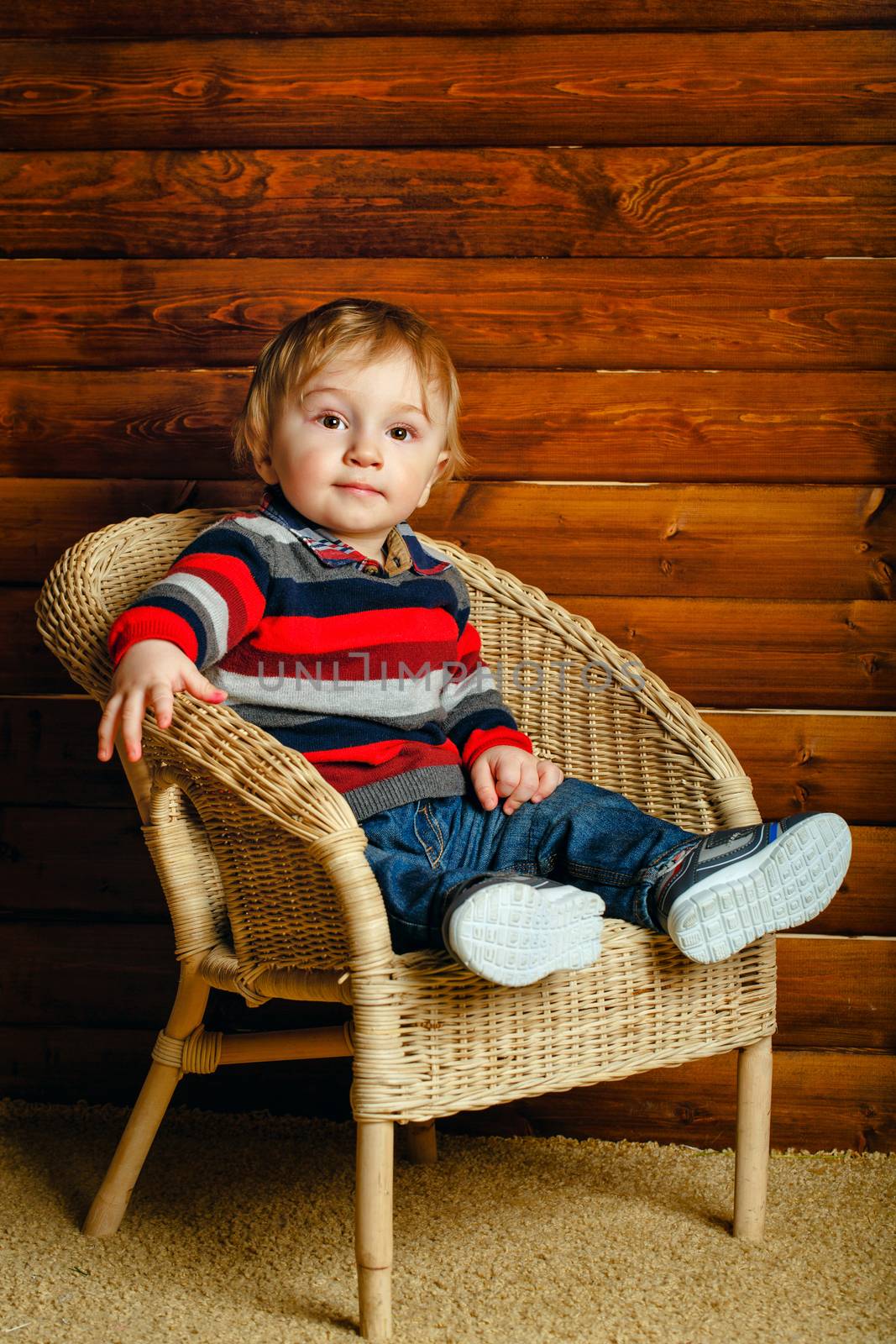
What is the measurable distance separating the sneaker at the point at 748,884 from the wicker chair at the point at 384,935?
62mm

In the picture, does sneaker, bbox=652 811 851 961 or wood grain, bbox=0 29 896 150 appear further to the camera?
wood grain, bbox=0 29 896 150

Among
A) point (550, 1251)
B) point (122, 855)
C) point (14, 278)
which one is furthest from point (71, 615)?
point (550, 1251)

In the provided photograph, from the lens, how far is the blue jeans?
1.08 m

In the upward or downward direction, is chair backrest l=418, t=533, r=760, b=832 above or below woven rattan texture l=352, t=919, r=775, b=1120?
above

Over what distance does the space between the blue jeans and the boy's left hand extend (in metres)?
0.01

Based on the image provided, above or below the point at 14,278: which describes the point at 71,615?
below

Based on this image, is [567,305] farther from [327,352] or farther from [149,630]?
[149,630]

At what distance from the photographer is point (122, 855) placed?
1.69 meters

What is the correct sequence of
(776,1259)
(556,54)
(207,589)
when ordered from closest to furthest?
1. (207,589)
2. (776,1259)
3. (556,54)

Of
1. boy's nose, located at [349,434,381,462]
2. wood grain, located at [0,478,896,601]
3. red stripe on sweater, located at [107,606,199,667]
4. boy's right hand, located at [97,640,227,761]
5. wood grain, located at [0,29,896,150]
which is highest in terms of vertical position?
wood grain, located at [0,29,896,150]

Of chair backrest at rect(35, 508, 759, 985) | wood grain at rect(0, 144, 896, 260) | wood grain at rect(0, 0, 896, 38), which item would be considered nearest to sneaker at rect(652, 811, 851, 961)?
chair backrest at rect(35, 508, 759, 985)

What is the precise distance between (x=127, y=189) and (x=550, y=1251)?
1489mm

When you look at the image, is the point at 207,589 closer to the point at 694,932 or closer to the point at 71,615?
the point at 71,615

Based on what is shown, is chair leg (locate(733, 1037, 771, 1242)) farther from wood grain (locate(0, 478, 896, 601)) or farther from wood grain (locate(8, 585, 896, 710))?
wood grain (locate(0, 478, 896, 601))
